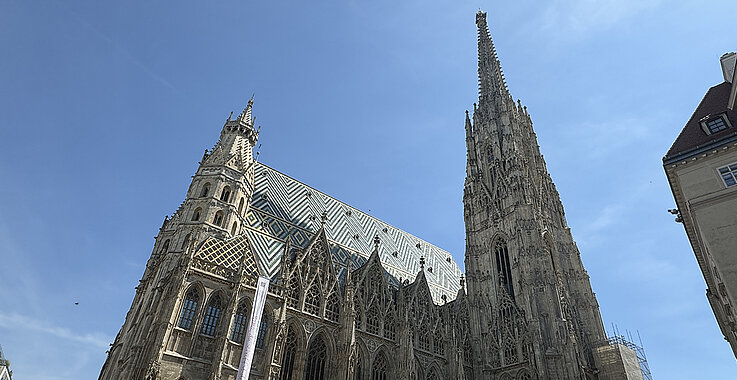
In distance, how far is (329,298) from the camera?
28.2 meters

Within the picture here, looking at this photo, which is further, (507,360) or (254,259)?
(507,360)

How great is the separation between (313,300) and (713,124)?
23.2 metres

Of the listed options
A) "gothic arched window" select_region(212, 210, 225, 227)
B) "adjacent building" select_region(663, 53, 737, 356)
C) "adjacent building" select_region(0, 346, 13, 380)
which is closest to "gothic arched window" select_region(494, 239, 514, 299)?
"adjacent building" select_region(663, 53, 737, 356)

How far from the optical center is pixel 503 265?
3903 centimetres

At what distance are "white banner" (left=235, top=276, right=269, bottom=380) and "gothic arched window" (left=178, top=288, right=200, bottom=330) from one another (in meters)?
2.97

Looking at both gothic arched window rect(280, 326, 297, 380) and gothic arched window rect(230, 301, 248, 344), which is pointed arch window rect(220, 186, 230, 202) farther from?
gothic arched window rect(280, 326, 297, 380)

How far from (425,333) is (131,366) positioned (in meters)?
20.0

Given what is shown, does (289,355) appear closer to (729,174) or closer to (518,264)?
(518,264)

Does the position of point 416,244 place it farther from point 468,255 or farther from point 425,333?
point 425,333

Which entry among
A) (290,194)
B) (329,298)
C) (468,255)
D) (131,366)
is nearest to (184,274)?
(131,366)

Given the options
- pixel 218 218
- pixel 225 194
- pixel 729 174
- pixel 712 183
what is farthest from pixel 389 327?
pixel 729 174

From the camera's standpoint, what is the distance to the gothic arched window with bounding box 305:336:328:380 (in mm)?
25359

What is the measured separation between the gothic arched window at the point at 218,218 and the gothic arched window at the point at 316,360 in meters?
9.69

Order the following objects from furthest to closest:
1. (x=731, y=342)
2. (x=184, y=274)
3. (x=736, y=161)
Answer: (x=731, y=342)
(x=184, y=274)
(x=736, y=161)
